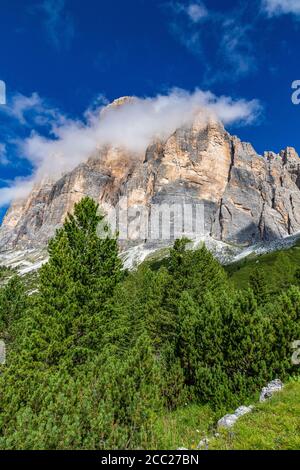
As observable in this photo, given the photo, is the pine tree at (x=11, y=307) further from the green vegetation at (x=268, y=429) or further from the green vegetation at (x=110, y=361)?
the green vegetation at (x=268, y=429)

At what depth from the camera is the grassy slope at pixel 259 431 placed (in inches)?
305

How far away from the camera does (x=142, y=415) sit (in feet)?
29.3

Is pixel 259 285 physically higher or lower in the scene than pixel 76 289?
higher

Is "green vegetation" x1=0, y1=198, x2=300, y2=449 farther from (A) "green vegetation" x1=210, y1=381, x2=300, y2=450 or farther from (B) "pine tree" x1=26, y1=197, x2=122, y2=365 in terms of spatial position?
(A) "green vegetation" x1=210, y1=381, x2=300, y2=450

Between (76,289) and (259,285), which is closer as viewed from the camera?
(76,289)

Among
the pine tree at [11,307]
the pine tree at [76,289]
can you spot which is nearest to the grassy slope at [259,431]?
the pine tree at [76,289]

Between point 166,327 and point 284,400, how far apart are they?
21.5 meters

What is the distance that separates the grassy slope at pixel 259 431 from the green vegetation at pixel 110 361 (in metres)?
0.15

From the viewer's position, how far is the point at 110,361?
38.2ft

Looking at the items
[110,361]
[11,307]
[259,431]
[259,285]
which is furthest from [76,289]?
[259,285]

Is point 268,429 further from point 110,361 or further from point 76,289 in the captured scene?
point 76,289

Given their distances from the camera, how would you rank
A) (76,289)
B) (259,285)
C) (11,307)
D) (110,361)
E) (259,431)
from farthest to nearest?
(259,285)
(11,307)
(76,289)
(110,361)
(259,431)

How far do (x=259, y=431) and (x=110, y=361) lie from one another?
534 cm
